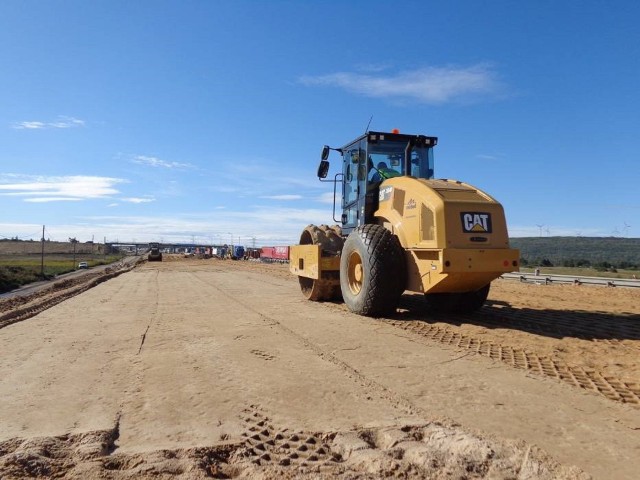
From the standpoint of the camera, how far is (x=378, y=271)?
8078mm

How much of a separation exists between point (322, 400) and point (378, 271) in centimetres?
410

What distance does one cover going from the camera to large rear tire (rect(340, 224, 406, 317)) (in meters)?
8.10

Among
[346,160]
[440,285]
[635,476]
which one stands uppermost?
[346,160]

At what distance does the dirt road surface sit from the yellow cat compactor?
0.80 meters

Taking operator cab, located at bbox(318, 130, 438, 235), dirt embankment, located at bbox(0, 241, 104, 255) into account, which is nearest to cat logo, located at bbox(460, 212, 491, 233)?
operator cab, located at bbox(318, 130, 438, 235)

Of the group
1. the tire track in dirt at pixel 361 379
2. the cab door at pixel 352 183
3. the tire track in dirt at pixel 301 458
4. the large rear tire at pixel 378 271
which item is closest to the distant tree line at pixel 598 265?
the cab door at pixel 352 183

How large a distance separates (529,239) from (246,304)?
73241 millimetres

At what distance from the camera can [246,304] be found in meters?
11.0

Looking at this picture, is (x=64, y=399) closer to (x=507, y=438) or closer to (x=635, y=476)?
(x=507, y=438)

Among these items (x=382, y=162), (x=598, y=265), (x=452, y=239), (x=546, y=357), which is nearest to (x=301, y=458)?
(x=546, y=357)

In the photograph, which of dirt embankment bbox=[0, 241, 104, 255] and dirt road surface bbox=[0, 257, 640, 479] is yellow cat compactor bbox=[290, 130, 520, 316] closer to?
dirt road surface bbox=[0, 257, 640, 479]

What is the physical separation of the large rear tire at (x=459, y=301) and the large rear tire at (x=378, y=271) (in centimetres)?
131

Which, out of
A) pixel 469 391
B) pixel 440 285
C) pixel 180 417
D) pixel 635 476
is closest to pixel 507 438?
pixel 635 476

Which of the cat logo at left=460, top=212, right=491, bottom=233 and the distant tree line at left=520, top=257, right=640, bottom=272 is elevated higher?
the cat logo at left=460, top=212, right=491, bottom=233
